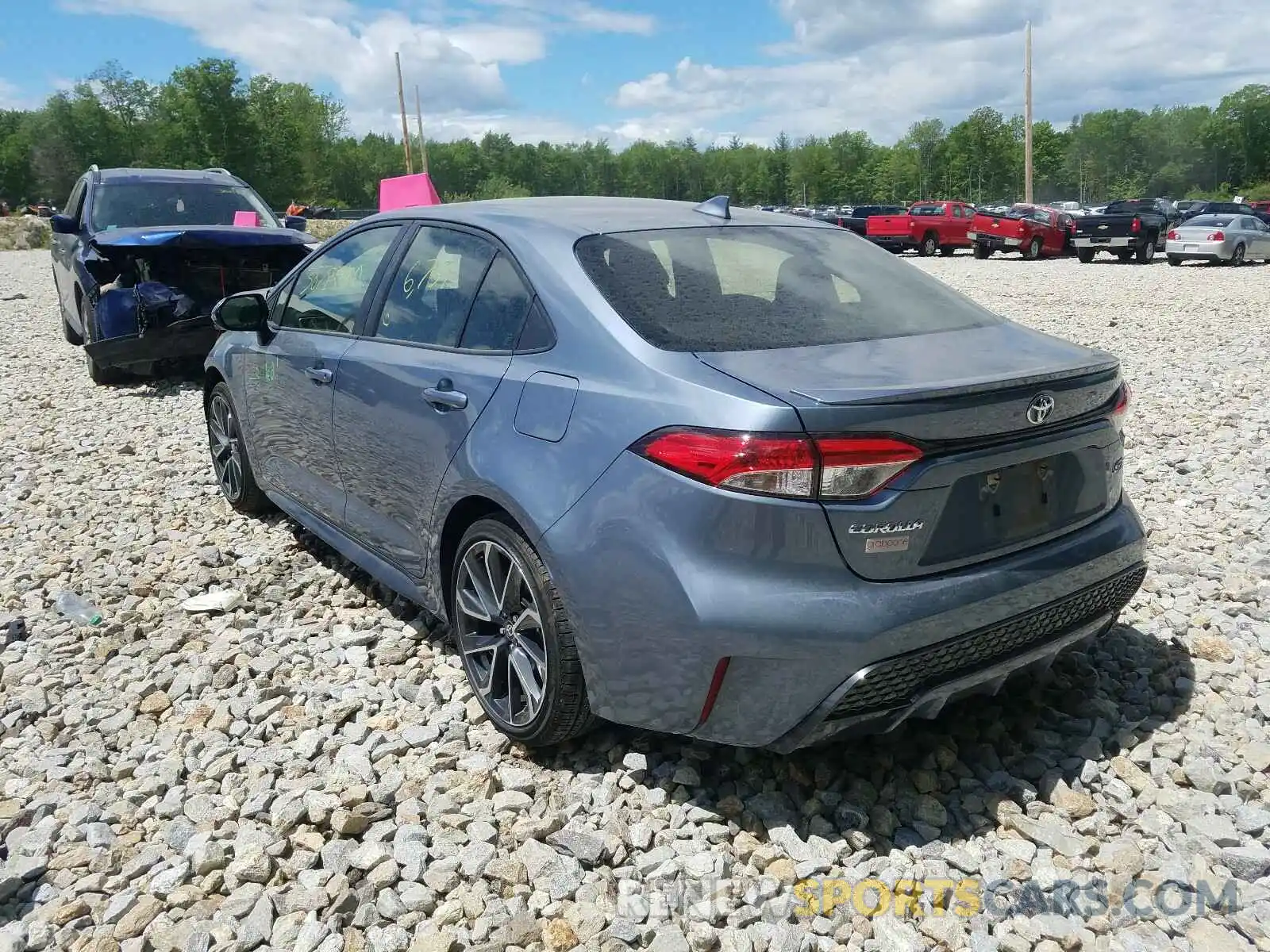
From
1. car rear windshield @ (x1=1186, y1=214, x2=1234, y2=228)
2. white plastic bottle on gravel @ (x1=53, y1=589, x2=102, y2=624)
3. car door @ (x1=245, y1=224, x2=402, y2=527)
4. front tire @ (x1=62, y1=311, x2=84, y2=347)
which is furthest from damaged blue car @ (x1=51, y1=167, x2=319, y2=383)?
car rear windshield @ (x1=1186, y1=214, x2=1234, y2=228)

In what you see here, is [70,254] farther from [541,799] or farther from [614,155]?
[614,155]

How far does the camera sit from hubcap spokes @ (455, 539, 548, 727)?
297 cm

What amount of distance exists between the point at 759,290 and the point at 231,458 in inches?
137

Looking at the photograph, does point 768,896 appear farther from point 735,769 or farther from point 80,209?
point 80,209

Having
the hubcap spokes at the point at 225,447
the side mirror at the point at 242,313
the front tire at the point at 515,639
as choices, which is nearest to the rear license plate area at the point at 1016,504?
the front tire at the point at 515,639

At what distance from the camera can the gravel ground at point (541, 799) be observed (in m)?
2.44

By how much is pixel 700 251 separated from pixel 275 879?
2178 mm

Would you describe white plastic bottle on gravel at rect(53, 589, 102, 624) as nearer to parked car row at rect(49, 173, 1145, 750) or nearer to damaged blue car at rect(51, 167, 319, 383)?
parked car row at rect(49, 173, 1145, 750)

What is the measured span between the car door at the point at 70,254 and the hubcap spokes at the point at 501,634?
333 inches

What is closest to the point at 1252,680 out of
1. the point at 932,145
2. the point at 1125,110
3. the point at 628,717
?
the point at 628,717

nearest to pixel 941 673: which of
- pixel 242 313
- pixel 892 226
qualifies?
pixel 242 313

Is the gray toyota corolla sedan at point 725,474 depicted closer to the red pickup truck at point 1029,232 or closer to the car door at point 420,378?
the car door at point 420,378

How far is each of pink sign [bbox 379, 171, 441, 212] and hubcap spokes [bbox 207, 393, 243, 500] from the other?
829 centimetres

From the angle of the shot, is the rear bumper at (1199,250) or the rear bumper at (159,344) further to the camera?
the rear bumper at (1199,250)
